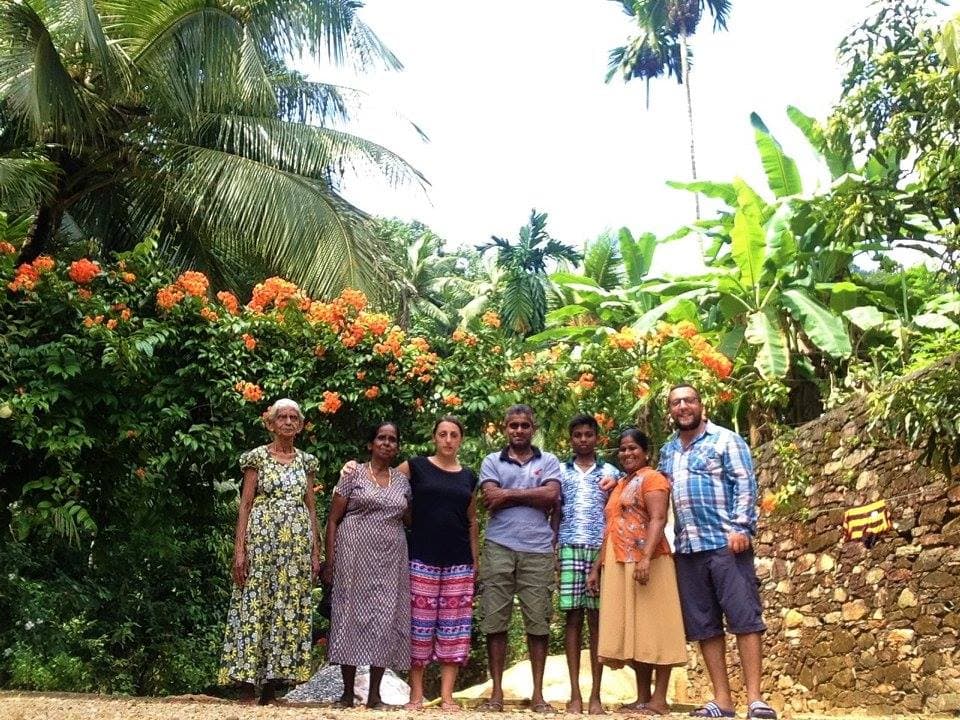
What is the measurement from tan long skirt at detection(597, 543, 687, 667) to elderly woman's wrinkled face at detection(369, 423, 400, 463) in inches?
49.5

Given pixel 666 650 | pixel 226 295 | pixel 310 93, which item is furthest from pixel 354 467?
pixel 310 93

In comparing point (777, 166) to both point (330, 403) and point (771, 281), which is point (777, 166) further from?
point (330, 403)

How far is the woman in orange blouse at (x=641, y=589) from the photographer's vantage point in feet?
16.6

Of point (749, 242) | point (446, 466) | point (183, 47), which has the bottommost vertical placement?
point (446, 466)

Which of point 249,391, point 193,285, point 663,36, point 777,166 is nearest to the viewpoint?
point 249,391

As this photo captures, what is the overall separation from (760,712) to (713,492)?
981mm

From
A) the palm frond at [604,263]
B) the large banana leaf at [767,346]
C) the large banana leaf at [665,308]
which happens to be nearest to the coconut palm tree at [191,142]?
the large banana leaf at [665,308]

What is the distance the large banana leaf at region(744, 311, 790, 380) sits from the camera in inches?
485

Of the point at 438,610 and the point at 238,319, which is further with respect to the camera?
the point at 238,319

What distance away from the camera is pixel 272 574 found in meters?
5.49

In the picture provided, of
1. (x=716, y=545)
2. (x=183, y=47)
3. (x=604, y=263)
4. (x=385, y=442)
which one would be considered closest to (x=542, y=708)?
(x=716, y=545)

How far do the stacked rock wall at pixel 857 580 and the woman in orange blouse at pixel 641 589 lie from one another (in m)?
2.58

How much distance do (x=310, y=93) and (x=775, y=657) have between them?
7549 millimetres

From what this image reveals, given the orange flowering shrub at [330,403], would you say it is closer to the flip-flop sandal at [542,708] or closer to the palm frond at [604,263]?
the flip-flop sandal at [542,708]
